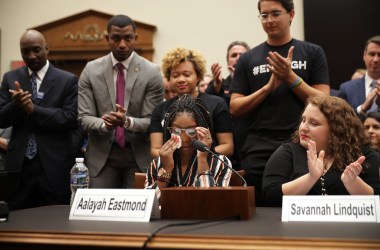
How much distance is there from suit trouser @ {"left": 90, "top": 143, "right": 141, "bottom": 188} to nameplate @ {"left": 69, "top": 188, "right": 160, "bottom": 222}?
5.04 feet

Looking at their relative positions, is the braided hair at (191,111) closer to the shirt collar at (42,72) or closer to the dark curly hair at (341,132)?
the dark curly hair at (341,132)

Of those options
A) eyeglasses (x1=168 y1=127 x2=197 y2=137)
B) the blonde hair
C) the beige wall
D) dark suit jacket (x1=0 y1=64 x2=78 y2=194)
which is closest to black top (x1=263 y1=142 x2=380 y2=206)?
eyeglasses (x1=168 y1=127 x2=197 y2=137)

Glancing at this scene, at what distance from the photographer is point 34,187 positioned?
12.3 feet

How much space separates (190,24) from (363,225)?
5.84 m

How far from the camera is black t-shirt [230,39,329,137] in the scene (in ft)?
10.8

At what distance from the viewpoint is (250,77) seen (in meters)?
3.44

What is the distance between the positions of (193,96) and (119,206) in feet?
5.23

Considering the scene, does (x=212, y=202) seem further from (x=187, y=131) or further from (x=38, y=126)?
(x=38, y=126)

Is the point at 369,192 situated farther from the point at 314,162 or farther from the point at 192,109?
the point at 192,109

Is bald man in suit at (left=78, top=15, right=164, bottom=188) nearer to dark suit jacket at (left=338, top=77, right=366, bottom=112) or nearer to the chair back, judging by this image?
the chair back

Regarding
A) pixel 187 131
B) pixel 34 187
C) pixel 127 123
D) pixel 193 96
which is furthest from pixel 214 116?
pixel 34 187

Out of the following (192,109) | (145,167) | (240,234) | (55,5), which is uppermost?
(55,5)

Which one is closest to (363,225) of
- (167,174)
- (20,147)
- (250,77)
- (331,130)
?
(331,130)

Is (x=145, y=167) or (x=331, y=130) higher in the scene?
(x=331, y=130)
